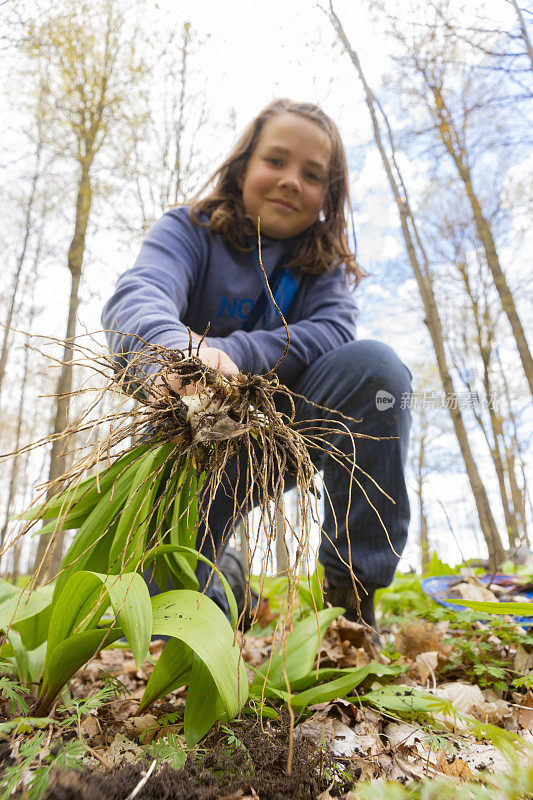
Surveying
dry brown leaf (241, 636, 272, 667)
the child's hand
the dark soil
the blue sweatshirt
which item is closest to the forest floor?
the dark soil

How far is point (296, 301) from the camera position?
218 centimetres

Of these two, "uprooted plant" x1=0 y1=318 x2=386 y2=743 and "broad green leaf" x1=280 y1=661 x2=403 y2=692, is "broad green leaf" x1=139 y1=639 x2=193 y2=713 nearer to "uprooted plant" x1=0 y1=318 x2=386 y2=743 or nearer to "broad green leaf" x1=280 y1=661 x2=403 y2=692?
"uprooted plant" x1=0 y1=318 x2=386 y2=743

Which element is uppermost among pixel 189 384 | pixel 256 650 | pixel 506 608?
pixel 189 384

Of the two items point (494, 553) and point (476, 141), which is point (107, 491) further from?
point (476, 141)

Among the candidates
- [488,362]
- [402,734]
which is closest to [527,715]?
[402,734]

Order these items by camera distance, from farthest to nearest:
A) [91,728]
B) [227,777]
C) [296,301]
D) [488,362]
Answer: [488,362], [296,301], [91,728], [227,777]

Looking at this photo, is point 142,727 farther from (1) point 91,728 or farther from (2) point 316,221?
(2) point 316,221

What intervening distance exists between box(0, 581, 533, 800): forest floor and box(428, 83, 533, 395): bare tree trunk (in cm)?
483

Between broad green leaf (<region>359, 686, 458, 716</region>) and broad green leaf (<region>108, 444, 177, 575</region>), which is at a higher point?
broad green leaf (<region>108, 444, 177, 575</region>)

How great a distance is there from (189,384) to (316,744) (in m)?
0.83

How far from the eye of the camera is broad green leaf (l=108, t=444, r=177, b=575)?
1.07 meters

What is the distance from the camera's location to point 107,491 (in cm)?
122

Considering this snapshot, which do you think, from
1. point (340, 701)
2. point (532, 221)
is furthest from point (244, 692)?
point (532, 221)

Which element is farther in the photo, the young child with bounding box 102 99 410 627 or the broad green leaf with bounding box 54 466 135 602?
the young child with bounding box 102 99 410 627
